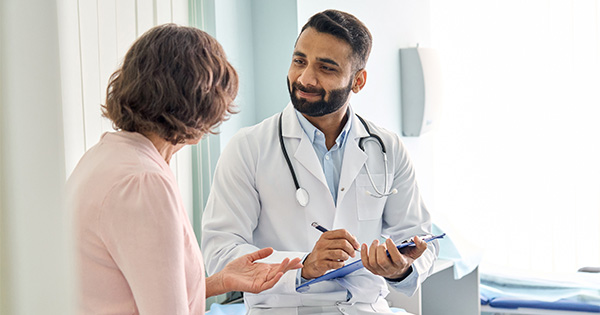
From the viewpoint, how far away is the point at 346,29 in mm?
1876

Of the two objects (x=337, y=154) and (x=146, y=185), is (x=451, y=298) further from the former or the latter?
(x=146, y=185)

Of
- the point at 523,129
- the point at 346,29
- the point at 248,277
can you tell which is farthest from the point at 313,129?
the point at 523,129

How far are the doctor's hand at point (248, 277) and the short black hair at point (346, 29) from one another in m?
0.80

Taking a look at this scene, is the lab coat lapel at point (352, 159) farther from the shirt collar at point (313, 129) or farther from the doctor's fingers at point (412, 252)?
the doctor's fingers at point (412, 252)

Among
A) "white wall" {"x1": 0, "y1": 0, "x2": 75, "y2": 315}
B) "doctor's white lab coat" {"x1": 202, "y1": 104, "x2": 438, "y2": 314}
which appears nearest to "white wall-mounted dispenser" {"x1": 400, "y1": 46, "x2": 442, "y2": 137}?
"doctor's white lab coat" {"x1": 202, "y1": 104, "x2": 438, "y2": 314}

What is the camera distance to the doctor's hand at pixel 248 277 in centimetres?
130

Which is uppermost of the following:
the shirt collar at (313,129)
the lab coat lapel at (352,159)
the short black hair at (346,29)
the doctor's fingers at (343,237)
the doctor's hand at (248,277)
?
the short black hair at (346,29)

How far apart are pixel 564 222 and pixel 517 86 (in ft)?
3.08

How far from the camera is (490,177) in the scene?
4102 mm

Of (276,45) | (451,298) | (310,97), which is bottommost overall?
(451,298)

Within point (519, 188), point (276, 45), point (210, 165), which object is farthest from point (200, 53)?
point (519, 188)

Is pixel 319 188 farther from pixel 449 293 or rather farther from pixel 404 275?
pixel 449 293

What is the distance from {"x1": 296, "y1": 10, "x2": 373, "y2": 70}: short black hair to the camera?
1858 millimetres

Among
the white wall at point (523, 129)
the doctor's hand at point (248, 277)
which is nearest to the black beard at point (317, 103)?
the doctor's hand at point (248, 277)
